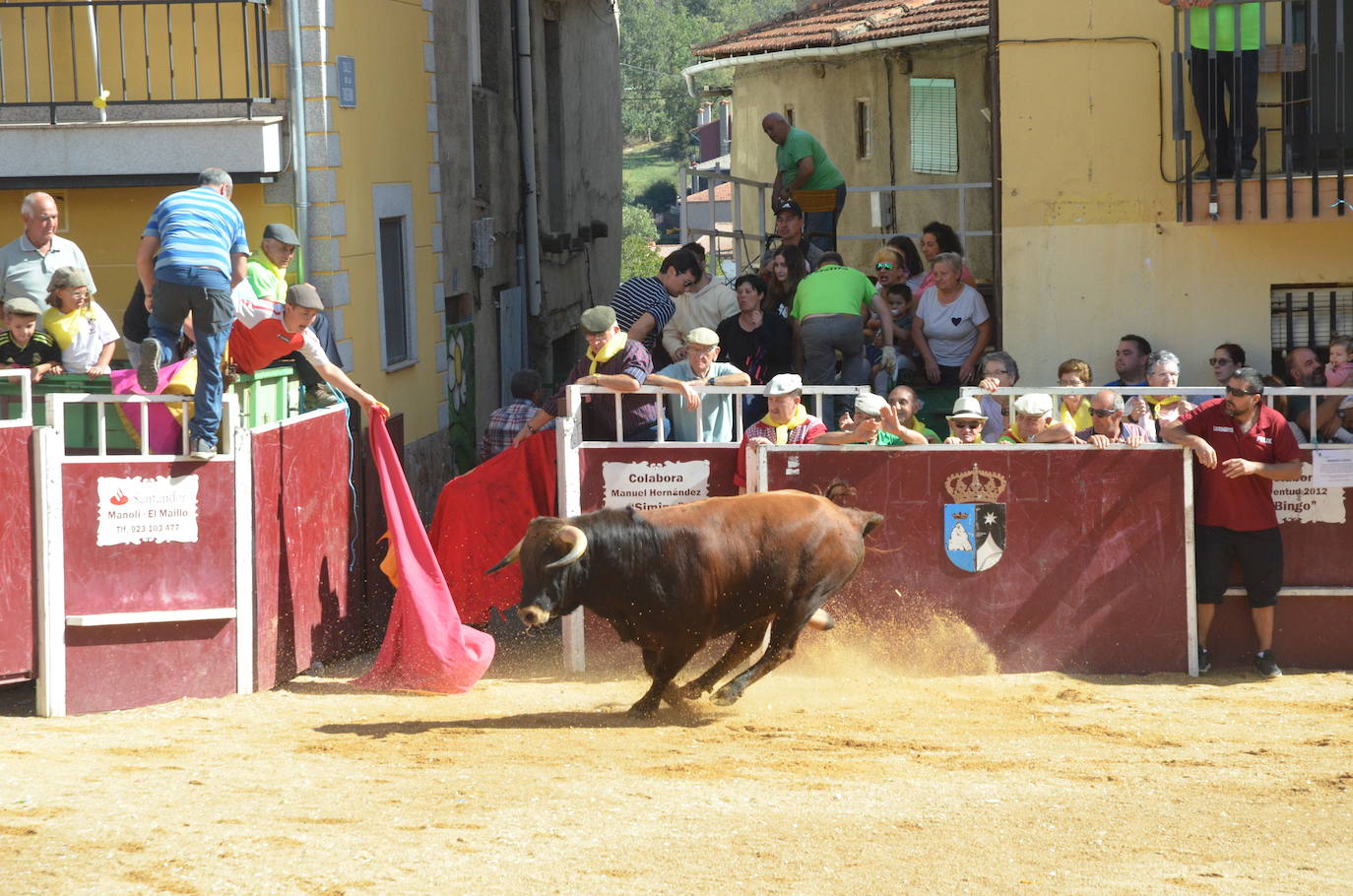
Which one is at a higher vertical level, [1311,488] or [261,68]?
[261,68]

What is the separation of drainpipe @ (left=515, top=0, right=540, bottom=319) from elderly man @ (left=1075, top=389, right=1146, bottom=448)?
1028 centimetres

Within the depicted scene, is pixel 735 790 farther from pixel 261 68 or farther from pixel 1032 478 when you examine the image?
pixel 261 68

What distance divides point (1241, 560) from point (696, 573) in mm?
3613

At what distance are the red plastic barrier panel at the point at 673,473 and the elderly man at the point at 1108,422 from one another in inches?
88.5

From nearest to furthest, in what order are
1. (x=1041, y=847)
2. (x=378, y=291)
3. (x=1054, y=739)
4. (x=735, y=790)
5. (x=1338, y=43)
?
(x=1041, y=847), (x=735, y=790), (x=1054, y=739), (x=1338, y=43), (x=378, y=291)

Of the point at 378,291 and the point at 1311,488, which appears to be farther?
the point at 378,291

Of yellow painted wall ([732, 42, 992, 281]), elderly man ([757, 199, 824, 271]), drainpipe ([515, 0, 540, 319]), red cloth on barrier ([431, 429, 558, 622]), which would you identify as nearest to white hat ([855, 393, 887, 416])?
red cloth on barrier ([431, 429, 558, 622])

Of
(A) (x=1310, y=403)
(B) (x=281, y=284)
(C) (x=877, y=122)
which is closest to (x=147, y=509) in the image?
(B) (x=281, y=284)

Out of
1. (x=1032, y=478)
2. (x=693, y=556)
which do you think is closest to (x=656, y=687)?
(x=693, y=556)

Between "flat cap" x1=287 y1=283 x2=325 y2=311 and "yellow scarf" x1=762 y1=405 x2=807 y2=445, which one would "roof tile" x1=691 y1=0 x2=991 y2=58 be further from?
"flat cap" x1=287 y1=283 x2=325 y2=311

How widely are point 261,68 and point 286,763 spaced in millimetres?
6529

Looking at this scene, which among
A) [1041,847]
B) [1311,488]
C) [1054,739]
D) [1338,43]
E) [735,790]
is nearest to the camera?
[1041,847]

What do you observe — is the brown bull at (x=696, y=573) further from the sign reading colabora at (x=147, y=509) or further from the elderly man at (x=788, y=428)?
the sign reading colabora at (x=147, y=509)

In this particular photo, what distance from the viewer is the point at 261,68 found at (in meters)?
13.3
